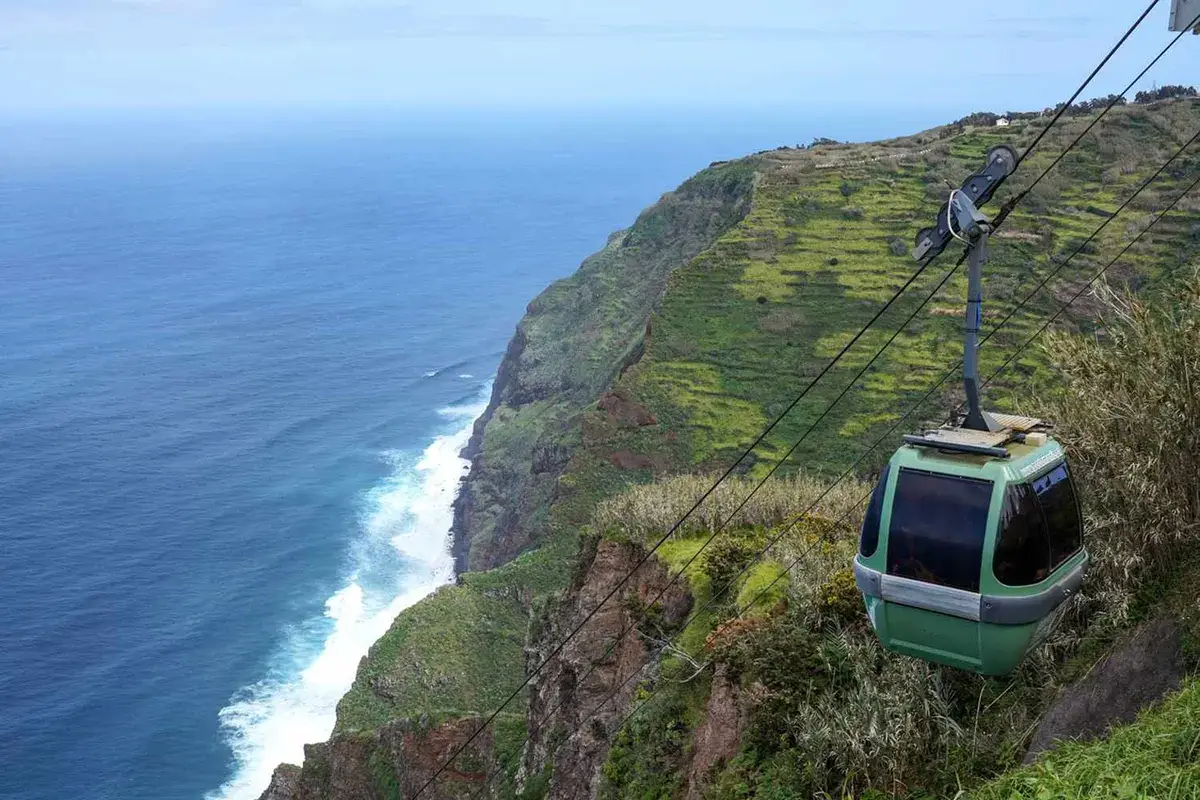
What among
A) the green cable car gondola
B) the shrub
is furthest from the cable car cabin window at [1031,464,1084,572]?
the shrub

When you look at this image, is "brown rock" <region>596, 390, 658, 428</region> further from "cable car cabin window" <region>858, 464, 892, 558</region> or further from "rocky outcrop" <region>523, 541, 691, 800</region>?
"cable car cabin window" <region>858, 464, 892, 558</region>

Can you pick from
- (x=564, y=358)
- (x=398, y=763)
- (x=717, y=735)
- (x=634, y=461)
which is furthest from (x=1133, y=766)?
(x=564, y=358)

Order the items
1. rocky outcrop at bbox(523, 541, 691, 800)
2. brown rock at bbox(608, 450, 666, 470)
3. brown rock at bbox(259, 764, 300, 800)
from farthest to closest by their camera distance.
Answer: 1. brown rock at bbox(608, 450, 666, 470)
2. brown rock at bbox(259, 764, 300, 800)
3. rocky outcrop at bbox(523, 541, 691, 800)

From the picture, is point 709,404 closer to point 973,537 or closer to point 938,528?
point 938,528

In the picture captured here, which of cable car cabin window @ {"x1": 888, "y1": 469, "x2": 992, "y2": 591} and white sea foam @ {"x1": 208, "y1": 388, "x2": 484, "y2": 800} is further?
white sea foam @ {"x1": 208, "y1": 388, "x2": 484, "y2": 800}

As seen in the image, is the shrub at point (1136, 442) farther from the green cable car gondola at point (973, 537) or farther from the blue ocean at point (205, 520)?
the blue ocean at point (205, 520)

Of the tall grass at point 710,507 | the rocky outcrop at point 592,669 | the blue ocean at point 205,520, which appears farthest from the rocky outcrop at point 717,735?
the blue ocean at point 205,520
